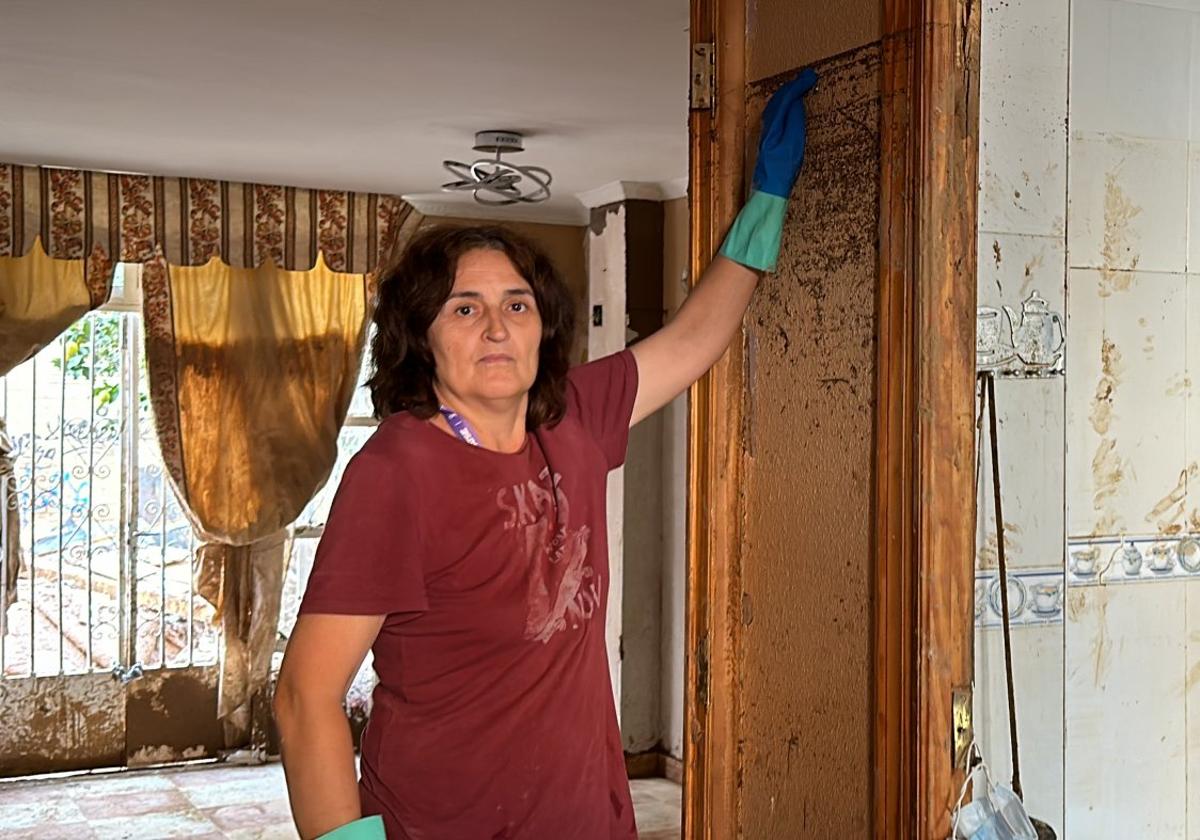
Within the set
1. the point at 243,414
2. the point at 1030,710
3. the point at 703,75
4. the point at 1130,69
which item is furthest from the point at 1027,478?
the point at 243,414

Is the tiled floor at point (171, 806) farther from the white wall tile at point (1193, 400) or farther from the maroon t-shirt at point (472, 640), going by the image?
the maroon t-shirt at point (472, 640)

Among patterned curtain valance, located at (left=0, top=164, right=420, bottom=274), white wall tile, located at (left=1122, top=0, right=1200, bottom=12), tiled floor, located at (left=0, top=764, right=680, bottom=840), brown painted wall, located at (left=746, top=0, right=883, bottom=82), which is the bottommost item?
tiled floor, located at (left=0, top=764, right=680, bottom=840)

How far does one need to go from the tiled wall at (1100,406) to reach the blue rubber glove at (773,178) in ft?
0.88

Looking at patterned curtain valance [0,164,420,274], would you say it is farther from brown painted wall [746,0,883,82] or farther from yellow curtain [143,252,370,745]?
brown painted wall [746,0,883,82]

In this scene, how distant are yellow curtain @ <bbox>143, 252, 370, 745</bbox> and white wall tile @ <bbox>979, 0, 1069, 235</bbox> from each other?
524 centimetres

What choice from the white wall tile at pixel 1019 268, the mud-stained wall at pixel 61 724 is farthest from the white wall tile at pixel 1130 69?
the mud-stained wall at pixel 61 724

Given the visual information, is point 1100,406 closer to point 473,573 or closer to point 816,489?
point 816,489

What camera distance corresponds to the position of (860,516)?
6.51ft

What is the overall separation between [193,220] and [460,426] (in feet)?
16.4

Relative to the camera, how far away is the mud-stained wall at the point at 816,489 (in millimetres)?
1986

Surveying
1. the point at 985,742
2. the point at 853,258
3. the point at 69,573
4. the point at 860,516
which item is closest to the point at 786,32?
the point at 853,258

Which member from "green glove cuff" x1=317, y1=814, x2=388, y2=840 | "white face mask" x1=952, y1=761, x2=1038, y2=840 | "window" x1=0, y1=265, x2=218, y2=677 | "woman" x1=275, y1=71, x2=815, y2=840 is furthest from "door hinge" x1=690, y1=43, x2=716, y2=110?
"window" x1=0, y1=265, x2=218, y2=677

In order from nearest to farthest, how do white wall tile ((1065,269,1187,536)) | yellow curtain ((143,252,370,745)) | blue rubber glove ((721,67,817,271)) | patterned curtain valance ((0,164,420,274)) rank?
blue rubber glove ((721,67,817,271)) < white wall tile ((1065,269,1187,536)) < patterned curtain valance ((0,164,420,274)) < yellow curtain ((143,252,370,745))

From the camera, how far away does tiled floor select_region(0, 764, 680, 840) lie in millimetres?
5875
